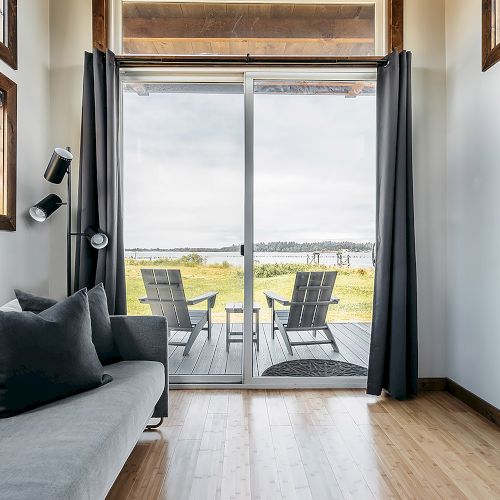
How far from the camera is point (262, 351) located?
11.5 ft

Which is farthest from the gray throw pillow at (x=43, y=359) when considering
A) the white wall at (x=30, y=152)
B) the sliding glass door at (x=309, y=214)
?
the sliding glass door at (x=309, y=214)

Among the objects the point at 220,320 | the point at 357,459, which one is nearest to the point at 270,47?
the point at 220,320

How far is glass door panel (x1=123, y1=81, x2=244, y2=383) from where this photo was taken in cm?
349

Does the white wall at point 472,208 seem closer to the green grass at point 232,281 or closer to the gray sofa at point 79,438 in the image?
the green grass at point 232,281

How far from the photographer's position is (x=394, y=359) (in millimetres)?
→ 3191

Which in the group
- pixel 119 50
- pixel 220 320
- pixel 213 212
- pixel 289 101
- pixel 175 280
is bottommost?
pixel 220 320

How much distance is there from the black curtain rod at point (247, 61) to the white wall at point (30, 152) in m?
0.58

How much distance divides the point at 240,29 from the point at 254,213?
1394 millimetres

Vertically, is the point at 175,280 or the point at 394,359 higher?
the point at 175,280

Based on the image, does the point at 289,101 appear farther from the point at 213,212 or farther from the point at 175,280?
the point at 175,280

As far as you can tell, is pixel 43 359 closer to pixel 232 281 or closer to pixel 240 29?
pixel 232 281

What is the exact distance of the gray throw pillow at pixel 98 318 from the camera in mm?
2334

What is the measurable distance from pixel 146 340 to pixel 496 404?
2.13 m

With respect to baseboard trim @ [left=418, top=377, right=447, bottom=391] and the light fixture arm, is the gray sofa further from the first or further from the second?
baseboard trim @ [left=418, top=377, right=447, bottom=391]
